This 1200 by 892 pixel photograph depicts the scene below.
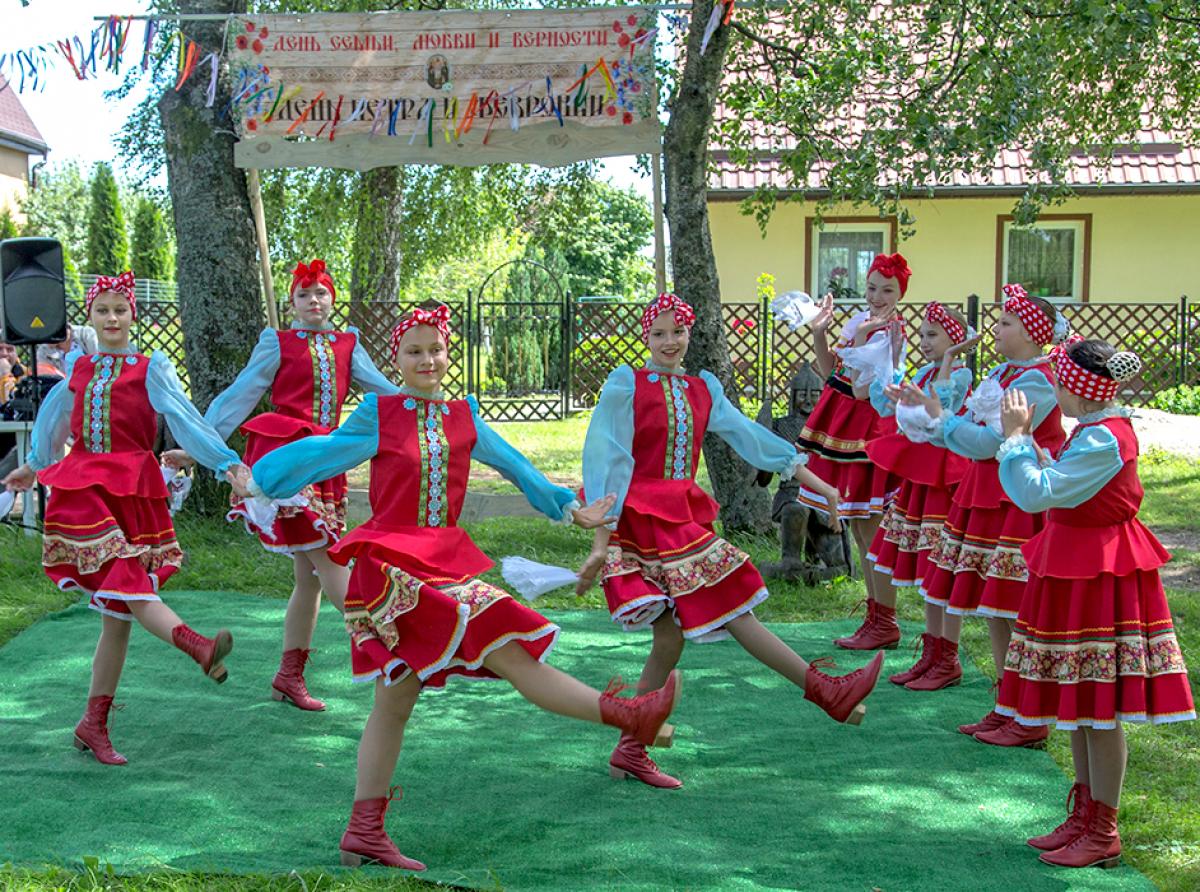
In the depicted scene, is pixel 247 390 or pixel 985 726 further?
pixel 247 390

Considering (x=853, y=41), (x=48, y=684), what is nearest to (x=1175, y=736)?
(x=48, y=684)

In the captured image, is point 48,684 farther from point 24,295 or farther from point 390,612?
point 24,295

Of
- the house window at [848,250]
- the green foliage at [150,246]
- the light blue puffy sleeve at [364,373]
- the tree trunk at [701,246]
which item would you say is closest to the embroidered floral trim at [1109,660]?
the light blue puffy sleeve at [364,373]

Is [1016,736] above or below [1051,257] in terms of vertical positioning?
below

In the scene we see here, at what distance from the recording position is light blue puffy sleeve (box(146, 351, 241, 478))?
185 inches

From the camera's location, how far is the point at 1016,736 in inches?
196

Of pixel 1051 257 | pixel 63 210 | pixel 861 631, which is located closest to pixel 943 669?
pixel 861 631

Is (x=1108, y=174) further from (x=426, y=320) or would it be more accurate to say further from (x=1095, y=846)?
(x=426, y=320)

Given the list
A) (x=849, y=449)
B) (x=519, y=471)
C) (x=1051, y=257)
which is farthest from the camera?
(x=1051, y=257)

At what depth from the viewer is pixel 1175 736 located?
5.18m

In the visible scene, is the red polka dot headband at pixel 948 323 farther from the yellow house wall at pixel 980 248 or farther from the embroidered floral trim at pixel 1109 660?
the yellow house wall at pixel 980 248

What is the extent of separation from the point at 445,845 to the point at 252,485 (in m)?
1.27

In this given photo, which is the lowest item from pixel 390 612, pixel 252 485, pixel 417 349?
pixel 390 612

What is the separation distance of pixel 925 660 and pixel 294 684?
2.77m
